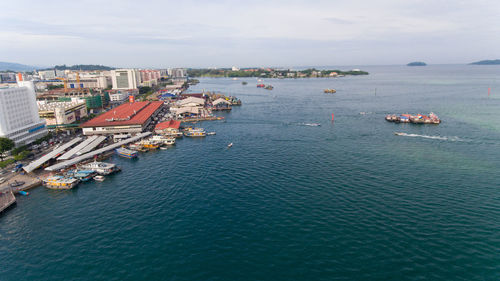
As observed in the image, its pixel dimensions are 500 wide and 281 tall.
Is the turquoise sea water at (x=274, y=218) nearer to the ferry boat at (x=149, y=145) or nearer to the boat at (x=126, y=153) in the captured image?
the boat at (x=126, y=153)

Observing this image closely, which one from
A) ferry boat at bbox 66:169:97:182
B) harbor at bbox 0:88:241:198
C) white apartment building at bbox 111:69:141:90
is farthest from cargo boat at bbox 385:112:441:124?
white apartment building at bbox 111:69:141:90

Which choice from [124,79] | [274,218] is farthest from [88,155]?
[124,79]

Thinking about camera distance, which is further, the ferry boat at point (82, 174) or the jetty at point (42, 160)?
the jetty at point (42, 160)

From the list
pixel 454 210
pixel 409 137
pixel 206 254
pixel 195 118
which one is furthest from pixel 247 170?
pixel 195 118

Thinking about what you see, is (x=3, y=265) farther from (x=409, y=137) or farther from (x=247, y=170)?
(x=409, y=137)

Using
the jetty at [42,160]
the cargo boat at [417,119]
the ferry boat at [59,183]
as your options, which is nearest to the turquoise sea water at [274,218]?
the ferry boat at [59,183]

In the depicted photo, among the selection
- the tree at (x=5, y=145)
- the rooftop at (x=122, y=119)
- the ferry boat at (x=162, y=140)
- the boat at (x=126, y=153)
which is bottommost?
the boat at (x=126, y=153)
